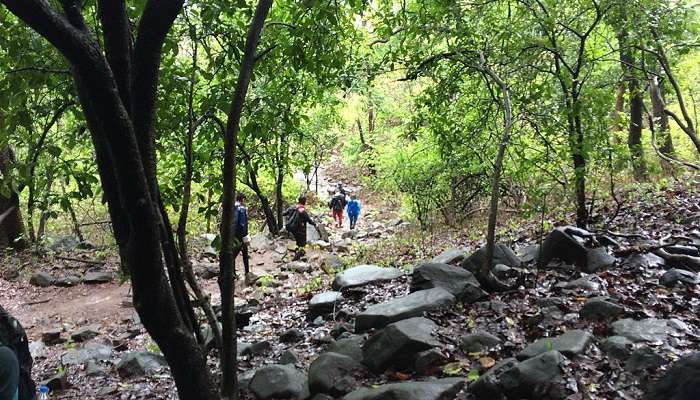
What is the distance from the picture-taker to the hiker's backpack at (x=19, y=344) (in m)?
3.40

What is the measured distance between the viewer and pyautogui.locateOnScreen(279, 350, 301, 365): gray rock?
581cm

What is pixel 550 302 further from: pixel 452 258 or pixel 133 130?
pixel 133 130

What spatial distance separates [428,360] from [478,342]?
556mm

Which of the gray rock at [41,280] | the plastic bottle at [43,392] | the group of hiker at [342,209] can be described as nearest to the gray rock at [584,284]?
the plastic bottle at [43,392]

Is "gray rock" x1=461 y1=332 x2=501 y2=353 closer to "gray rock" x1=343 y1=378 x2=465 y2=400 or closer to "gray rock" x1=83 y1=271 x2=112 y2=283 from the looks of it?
"gray rock" x1=343 y1=378 x2=465 y2=400

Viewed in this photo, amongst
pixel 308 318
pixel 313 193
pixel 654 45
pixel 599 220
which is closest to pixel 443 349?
pixel 308 318

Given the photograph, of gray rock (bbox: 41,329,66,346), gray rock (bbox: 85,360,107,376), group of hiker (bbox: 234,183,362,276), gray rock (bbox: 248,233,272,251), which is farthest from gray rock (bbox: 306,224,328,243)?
gray rock (bbox: 85,360,107,376)

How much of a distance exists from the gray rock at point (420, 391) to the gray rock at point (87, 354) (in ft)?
16.6

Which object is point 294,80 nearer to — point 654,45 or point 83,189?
point 83,189

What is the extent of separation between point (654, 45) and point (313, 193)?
2115 cm

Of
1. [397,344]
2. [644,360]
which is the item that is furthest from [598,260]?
[397,344]

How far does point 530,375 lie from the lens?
3.79 metres

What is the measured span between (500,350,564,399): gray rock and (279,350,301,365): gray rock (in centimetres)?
264

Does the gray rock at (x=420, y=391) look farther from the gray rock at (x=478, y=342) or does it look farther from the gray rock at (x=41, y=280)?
the gray rock at (x=41, y=280)
